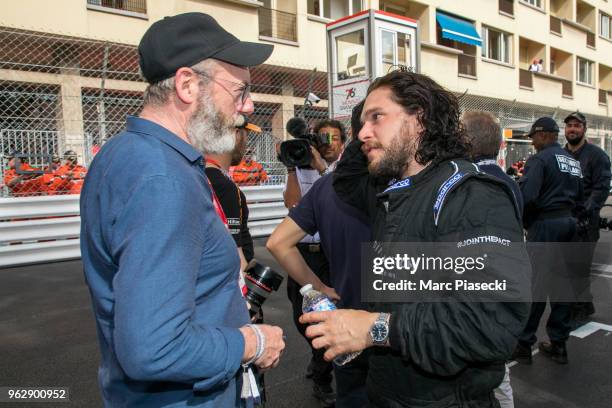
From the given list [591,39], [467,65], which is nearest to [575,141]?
[467,65]

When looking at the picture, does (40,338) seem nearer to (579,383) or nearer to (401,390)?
(401,390)

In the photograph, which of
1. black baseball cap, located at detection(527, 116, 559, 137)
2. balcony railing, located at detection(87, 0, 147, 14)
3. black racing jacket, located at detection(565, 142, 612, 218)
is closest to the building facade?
balcony railing, located at detection(87, 0, 147, 14)

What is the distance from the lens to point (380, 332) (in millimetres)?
1438

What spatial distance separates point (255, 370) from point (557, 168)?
359 centimetres

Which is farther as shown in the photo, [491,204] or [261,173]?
[261,173]

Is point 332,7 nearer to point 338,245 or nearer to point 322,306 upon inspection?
point 338,245

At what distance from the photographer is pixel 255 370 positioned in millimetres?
1487

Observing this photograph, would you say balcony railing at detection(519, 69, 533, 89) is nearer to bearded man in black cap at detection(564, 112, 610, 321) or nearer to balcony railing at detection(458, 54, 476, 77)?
balcony railing at detection(458, 54, 476, 77)

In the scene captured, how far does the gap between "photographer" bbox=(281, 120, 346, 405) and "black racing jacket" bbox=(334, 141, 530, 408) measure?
157 cm

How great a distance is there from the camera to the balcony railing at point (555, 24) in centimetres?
2603

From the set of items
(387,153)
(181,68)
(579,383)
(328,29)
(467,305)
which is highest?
(328,29)

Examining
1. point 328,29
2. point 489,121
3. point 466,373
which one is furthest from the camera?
point 328,29

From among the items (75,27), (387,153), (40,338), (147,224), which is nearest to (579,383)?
(387,153)

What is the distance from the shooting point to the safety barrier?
6688 mm
